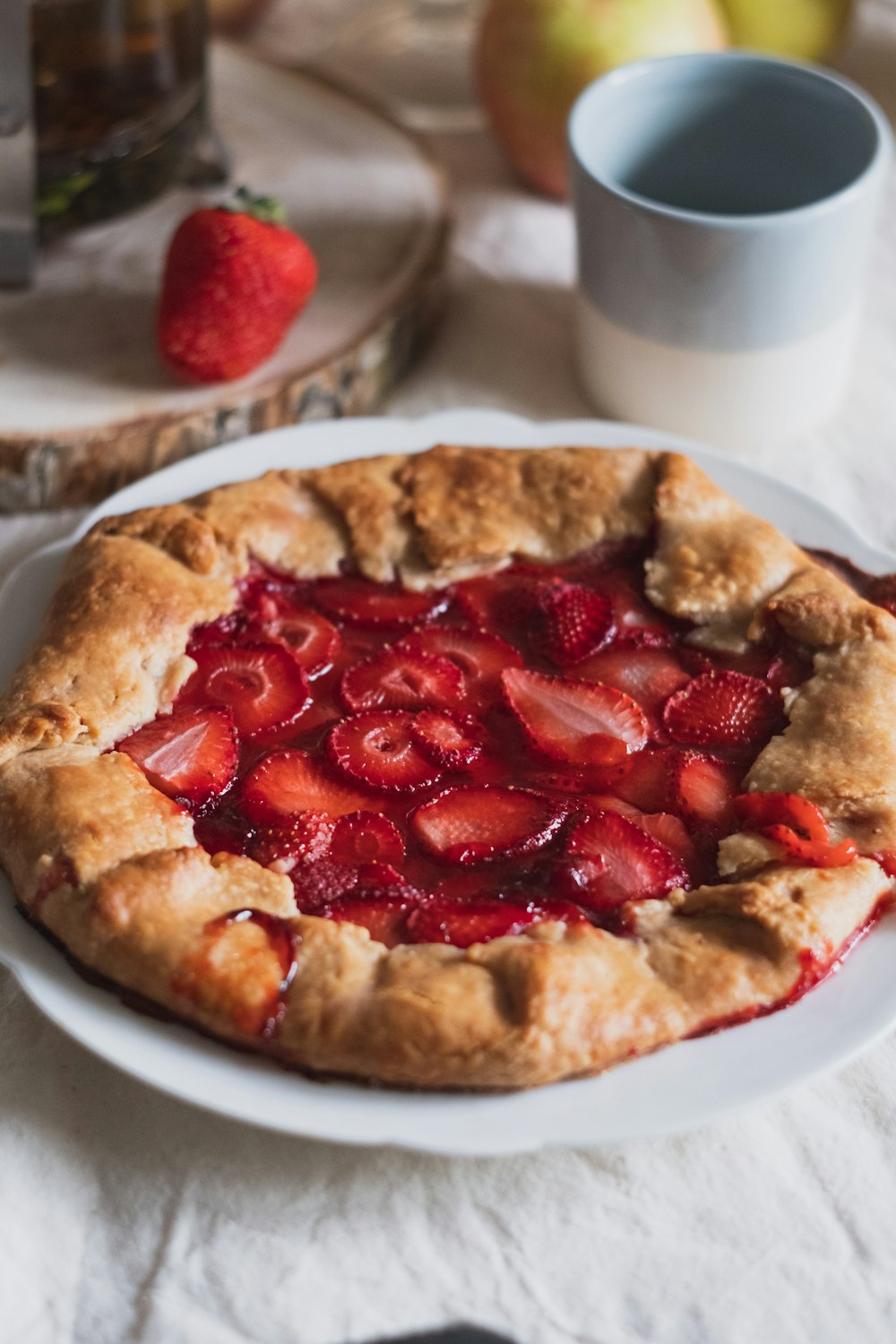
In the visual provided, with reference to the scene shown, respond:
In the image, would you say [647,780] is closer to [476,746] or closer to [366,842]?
[476,746]

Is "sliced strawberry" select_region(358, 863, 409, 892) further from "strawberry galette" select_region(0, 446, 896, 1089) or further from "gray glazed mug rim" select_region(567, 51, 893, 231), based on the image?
"gray glazed mug rim" select_region(567, 51, 893, 231)

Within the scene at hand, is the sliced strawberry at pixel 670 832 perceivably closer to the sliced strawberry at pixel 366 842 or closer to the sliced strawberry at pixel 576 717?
the sliced strawberry at pixel 576 717

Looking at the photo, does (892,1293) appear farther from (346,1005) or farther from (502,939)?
(346,1005)

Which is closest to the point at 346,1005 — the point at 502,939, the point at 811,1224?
the point at 502,939

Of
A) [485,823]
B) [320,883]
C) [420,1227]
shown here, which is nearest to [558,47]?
[485,823]

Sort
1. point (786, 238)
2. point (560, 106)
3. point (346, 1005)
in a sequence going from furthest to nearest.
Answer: point (560, 106) < point (786, 238) < point (346, 1005)

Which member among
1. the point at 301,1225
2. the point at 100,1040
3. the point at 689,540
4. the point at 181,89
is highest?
the point at 181,89
